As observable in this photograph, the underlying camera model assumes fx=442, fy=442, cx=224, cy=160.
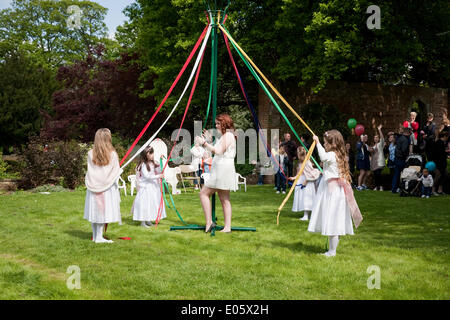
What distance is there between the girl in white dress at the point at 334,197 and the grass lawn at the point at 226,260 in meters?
0.36

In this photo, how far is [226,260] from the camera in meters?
5.25

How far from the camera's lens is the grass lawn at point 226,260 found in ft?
13.6

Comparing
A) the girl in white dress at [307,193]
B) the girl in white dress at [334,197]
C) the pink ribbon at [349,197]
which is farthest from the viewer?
the girl in white dress at [307,193]

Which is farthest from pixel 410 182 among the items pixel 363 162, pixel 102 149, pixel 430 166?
pixel 102 149

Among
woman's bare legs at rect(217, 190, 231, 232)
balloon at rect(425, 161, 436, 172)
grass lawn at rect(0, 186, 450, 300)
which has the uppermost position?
balloon at rect(425, 161, 436, 172)

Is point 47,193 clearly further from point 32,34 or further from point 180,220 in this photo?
point 32,34

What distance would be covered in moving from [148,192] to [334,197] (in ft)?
12.1

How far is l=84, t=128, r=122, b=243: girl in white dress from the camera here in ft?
20.7

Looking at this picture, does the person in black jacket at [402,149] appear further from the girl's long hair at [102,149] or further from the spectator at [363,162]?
the girl's long hair at [102,149]

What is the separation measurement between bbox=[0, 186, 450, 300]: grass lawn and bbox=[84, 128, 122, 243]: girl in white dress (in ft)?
1.18

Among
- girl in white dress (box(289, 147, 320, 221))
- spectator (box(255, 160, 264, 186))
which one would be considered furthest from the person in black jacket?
spectator (box(255, 160, 264, 186))

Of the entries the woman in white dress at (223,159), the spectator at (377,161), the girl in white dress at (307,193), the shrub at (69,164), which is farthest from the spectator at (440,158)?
the shrub at (69,164)

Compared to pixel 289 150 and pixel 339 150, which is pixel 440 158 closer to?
pixel 289 150

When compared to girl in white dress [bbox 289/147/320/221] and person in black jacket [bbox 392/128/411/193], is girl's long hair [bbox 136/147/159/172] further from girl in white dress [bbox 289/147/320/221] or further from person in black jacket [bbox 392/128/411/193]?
person in black jacket [bbox 392/128/411/193]
